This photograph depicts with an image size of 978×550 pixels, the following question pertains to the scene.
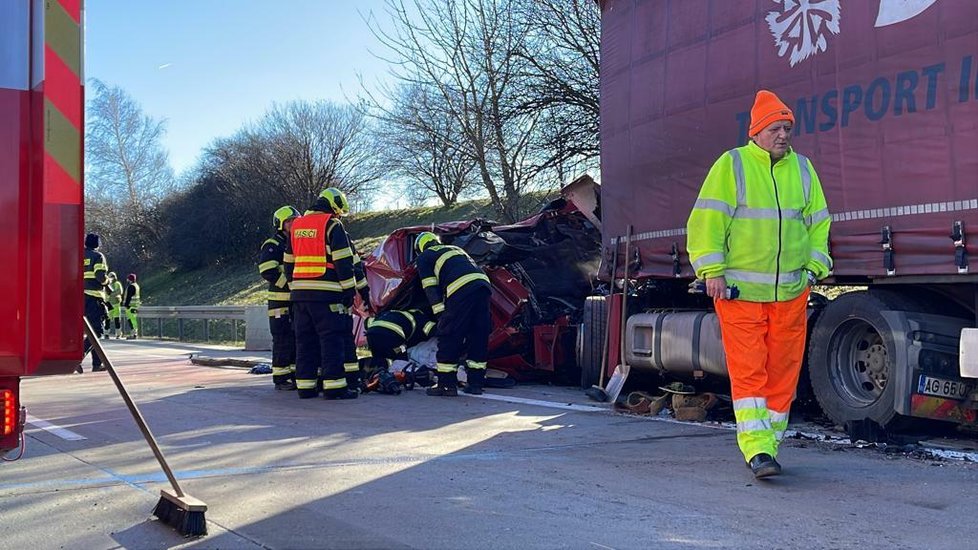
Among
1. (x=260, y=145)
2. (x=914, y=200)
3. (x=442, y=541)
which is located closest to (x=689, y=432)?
(x=914, y=200)

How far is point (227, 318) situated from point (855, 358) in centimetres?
1631

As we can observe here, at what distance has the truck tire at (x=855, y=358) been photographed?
587cm

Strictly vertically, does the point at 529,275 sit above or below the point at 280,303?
above

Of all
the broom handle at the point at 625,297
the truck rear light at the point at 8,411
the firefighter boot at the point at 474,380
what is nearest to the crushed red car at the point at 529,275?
the firefighter boot at the point at 474,380

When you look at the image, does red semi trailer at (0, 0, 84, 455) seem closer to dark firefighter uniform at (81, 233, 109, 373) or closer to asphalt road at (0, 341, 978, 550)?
asphalt road at (0, 341, 978, 550)

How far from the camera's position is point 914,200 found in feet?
18.4

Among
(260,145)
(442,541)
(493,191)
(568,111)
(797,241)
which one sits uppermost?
(260,145)

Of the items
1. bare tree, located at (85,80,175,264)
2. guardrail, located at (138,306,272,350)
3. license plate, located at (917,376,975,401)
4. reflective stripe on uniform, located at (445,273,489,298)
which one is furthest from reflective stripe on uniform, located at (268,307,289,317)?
bare tree, located at (85,80,175,264)

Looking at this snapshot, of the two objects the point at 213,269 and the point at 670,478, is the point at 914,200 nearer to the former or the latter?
the point at 670,478

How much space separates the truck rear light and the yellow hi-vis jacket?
11.1 feet

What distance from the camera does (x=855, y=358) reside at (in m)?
6.36

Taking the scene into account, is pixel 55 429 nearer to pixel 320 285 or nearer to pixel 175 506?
pixel 320 285

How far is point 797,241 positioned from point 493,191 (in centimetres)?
1407

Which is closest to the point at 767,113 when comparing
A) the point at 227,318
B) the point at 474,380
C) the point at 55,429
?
the point at 474,380
